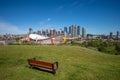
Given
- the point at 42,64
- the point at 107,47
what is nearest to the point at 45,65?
the point at 42,64

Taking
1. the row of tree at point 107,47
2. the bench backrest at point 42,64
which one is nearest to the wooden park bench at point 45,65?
the bench backrest at point 42,64

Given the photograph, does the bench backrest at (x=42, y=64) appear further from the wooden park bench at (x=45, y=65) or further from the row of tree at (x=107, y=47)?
the row of tree at (x=107, y=47)

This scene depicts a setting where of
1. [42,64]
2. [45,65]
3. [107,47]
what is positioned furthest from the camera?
[107,47]

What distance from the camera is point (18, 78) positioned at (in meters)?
6.93

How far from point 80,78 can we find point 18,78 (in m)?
3.66

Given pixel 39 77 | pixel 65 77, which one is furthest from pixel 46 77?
pixel 65 77

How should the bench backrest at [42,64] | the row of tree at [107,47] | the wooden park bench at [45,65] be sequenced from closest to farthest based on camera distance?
the wooden park bench at [45,65] < the bench backrest at [42,64] < the row of tree at [107,47]

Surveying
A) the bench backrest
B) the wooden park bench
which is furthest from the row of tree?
the bench backrest

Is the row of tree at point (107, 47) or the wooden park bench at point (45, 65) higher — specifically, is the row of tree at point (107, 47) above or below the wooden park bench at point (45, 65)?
below

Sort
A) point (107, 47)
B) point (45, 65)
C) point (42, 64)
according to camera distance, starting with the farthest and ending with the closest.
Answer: point (107, 47)
point (42, 64)
point (45, 65)

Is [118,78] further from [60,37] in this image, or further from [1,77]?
[60,37]

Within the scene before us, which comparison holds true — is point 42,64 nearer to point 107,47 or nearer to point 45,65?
point 45,65

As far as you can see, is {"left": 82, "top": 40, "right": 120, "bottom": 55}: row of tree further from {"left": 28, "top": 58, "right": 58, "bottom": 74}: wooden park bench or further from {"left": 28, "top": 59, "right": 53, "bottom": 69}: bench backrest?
{"left": 28, "top": 59, "right": 53, "bottom": 69}: bench backrest

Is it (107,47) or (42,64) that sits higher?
(42,64)
